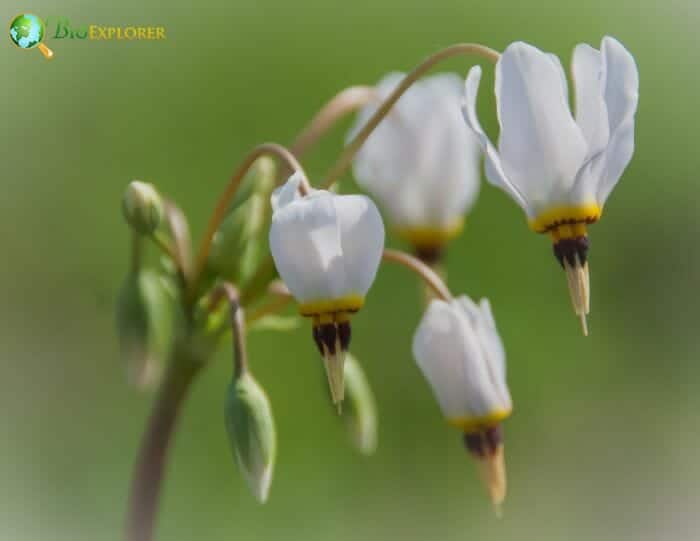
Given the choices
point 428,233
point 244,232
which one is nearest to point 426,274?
point 244,232

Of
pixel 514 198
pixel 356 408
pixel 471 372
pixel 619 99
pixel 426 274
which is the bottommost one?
pixel 356 408

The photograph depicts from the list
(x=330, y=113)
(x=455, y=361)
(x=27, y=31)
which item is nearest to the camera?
(x=455, y=361)

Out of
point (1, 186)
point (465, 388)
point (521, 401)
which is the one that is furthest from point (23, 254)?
point (465, 388)

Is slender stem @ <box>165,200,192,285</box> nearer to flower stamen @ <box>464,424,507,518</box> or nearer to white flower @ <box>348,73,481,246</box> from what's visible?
flower stamen @ <box>464,424,507,518</box>

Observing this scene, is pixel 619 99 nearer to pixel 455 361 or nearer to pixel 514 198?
pixel 514 198

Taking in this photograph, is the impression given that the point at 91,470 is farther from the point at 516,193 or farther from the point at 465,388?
the point at 516,193

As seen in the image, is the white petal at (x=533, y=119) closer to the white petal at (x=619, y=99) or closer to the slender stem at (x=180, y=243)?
the white petal at (x=619, y=99)

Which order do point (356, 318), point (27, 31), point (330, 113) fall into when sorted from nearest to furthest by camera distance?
point (330, 113) → point (27, 31) → point (356, 318)
